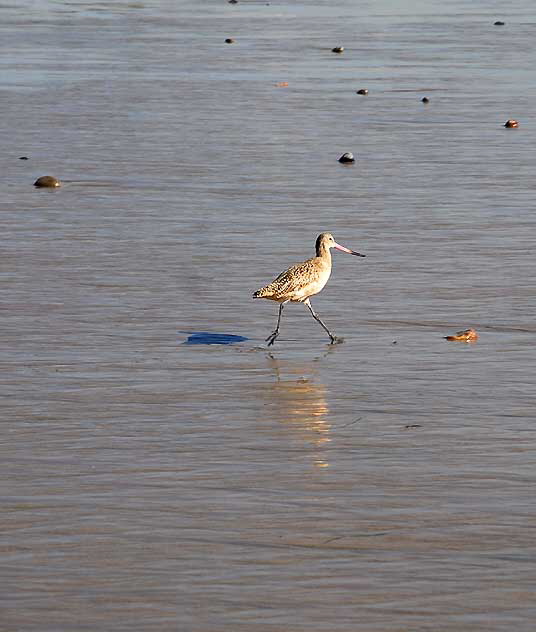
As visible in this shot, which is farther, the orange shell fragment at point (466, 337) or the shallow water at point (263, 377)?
the orange shell fragment at point (466, 337)

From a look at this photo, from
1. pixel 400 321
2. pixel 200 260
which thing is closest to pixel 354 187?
pixel 200 260

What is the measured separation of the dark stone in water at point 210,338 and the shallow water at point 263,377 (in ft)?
0.10

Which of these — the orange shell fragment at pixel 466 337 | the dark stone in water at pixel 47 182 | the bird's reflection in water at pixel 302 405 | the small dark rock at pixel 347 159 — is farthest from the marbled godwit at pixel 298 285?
the small dark rock at pixel 347 159

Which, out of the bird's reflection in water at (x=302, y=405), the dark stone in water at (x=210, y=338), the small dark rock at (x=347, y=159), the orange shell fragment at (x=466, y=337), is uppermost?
the small dark rock at (x=347, y=159)

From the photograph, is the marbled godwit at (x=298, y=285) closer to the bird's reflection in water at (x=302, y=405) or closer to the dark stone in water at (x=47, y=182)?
the bird's reflection in water at (x=302, y=405)

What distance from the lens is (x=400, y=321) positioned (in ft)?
46.4

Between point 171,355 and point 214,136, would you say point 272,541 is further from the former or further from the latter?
point 214,136

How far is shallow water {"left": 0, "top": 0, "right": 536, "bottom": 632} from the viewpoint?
781 centimetres

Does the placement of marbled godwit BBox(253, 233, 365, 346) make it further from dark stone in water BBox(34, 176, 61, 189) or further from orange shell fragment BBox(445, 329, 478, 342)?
dark stone in water BBox(34, 176, 61, 189)

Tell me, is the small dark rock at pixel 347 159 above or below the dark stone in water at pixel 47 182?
above

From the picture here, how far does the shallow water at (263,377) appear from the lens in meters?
7.81

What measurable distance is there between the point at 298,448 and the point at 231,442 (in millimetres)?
434

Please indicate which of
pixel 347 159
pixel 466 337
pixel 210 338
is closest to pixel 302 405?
pixel 210 338

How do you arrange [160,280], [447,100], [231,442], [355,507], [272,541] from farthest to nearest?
[447,100] < [160,280] < [231,442] < [355,507] < [272,541]
